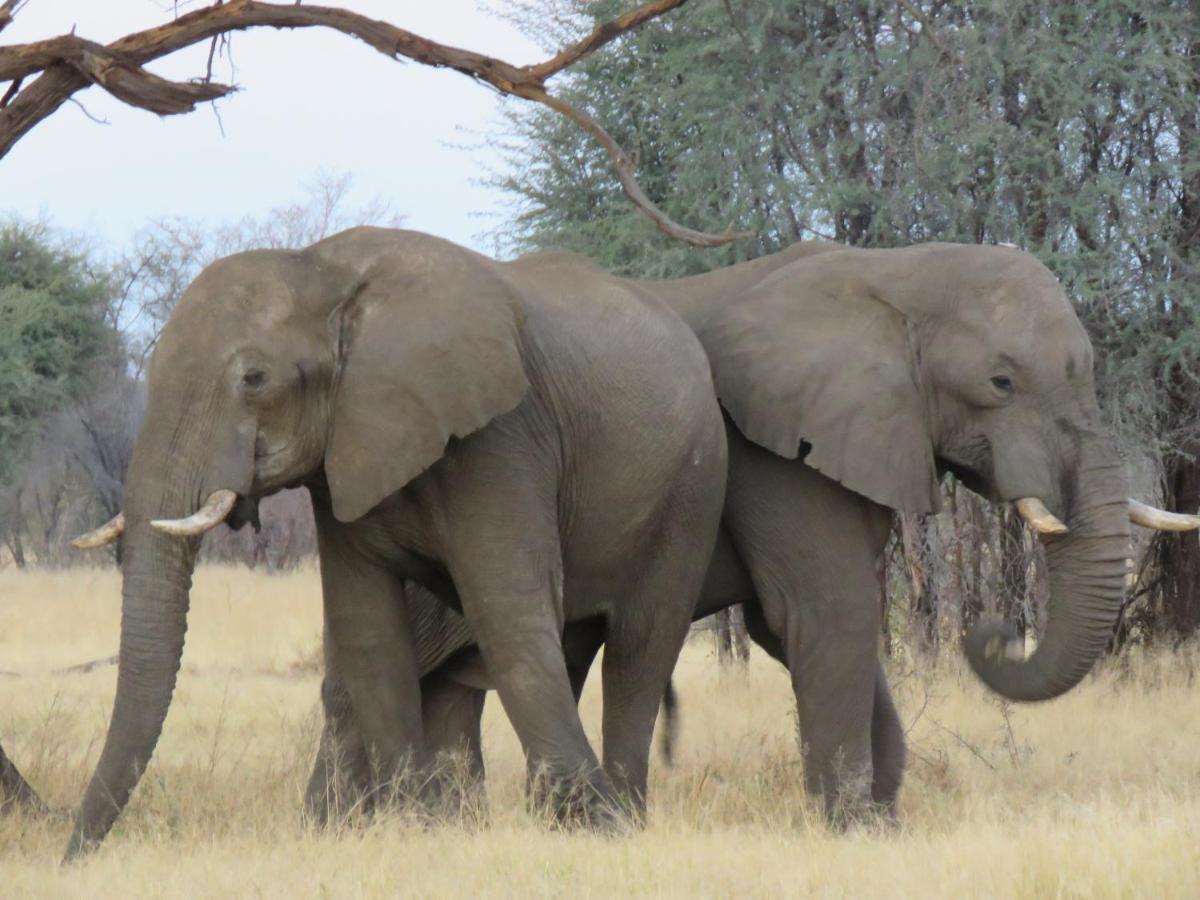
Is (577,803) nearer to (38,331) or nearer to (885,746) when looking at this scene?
(885,746)

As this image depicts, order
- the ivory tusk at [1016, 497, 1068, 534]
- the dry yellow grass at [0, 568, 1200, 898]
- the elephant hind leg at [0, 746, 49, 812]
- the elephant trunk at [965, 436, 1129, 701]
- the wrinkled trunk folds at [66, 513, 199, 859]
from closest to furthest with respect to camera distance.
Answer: the dry yellow grass at [0, 568, 1200, 898]
the wrinkled trunk folds at [66, 513, 199, 859]
the ivory tusk at [1016, 497, 1068, 534]
the elephant trunk at [965, 436, 1129, 701]
the elephant hind leg at [0, 746, 49, 812]

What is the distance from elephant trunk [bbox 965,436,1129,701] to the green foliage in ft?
59.1

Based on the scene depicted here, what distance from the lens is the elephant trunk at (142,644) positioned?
639cm

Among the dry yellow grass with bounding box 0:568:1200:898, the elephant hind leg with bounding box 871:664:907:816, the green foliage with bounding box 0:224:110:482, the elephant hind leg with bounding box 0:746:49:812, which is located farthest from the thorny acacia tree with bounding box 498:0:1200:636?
the green foliage with bounding box 0:224:110:482

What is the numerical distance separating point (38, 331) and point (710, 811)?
19.4 metres

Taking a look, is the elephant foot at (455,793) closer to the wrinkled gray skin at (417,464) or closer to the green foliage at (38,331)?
the wrinkled gray skin at (417,464)

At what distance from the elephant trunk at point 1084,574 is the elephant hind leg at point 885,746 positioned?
0.93 m

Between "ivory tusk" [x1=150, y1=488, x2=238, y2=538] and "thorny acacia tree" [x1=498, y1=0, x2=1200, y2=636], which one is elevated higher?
"thorny acacia tree" [x1=498, y1=0, x2=1200, y2=636]

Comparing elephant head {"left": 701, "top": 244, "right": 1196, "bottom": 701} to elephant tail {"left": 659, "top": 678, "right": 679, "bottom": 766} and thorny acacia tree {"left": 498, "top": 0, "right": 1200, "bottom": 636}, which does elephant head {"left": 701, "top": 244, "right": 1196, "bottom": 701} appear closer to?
elephant tail {"left": 659, "top": 678, "right": 679, "bottom": 766}

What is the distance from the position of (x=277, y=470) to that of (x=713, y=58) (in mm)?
7254

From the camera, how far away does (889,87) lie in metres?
12.3

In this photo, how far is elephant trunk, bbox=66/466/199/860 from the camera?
6.39 metres

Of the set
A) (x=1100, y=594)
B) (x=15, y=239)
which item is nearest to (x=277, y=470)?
(x=1100, y=594)

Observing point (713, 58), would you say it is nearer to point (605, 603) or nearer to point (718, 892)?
point (605, 603)
